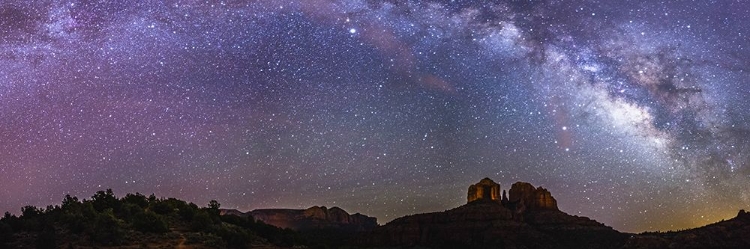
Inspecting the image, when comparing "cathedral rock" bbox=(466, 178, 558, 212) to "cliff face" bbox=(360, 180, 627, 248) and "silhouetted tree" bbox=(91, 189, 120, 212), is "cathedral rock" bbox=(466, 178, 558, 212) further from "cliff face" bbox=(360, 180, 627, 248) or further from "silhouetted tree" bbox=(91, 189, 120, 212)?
"silhouetted tree" bbox=(91, 189, 120, 212)

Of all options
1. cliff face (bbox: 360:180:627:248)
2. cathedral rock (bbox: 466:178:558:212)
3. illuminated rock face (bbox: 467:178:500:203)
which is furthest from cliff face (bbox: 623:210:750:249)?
illuminated rock face (bbox: 467:178:500:203)

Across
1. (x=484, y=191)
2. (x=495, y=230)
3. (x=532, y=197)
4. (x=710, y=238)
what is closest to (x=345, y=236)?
(x=495, y=230)

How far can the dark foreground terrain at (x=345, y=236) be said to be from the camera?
27359mm

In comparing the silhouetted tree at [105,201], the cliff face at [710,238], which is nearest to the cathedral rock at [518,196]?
the cliff face at [710,238]

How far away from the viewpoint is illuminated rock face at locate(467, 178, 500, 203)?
193 m

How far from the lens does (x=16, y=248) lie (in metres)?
24.5

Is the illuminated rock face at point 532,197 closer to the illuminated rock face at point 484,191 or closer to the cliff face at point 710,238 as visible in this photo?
the illuminated rock face at point 484,191

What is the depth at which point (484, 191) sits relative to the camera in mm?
194750

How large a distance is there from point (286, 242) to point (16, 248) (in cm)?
1427

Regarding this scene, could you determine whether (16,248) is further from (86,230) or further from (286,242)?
(286,242)

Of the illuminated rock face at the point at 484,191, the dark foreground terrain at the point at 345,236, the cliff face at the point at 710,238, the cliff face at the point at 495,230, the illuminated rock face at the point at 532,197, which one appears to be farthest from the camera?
the illuminated rock face at the point at 484,191

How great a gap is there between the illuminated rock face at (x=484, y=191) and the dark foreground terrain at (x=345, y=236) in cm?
34

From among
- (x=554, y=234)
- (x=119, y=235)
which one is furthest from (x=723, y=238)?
(x=119, y=235)

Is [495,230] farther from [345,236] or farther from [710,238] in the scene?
[710,238]
